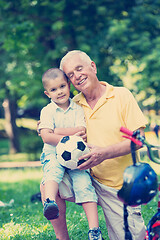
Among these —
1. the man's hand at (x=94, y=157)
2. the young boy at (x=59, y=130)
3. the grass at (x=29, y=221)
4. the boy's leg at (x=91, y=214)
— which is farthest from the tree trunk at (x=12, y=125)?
the man's hand at (x=94, y=157)

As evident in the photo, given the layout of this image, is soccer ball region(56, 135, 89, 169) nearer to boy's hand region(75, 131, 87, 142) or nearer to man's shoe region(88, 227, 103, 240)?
boy's hand region(75, 131, 87, 142)

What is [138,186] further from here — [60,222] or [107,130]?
[60,222]

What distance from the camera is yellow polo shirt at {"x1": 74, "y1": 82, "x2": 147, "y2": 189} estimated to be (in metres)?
3.28

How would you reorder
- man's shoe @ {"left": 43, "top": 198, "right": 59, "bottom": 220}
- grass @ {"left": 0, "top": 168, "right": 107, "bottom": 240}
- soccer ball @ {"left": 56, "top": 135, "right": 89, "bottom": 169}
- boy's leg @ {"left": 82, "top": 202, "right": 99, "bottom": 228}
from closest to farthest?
man's shoe @ {"left": 43, "top": 198, "right": 59, "bottom": 220}, boy's leg @ {"left": 82, "top": 202, "right": 99, "bottom": 228}, soccer ball @ {"left": 56, "top": 135, "right": 89, "bottom": 169}, grass @ {"left": 0, "top": 168, "right": 107, "bottom": 240}

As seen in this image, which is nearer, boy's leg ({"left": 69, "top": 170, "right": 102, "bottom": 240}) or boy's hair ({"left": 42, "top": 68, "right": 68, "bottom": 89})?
boy's leg ({"left": 69, "top": 170, "right": 102, "bottom": 240})

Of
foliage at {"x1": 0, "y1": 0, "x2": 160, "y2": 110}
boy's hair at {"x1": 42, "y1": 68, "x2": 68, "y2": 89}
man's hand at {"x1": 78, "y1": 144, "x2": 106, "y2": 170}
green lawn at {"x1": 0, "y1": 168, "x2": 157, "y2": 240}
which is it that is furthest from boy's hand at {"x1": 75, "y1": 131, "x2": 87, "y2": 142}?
foliage at {"x1": 0, "y1": 0, "x2": 160, "y2": 110}

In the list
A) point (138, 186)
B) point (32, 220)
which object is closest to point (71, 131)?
point (138, 186)

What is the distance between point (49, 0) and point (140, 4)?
2161 mm

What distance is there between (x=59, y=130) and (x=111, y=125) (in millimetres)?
496

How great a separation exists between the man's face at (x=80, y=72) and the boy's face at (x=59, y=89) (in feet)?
0.33

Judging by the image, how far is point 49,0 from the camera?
8.80 m

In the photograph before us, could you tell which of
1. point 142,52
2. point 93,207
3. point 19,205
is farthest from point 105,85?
point 142,52

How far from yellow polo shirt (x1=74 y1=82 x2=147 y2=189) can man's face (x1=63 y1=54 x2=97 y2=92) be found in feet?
0.63

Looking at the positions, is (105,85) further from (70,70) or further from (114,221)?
(114,221)
